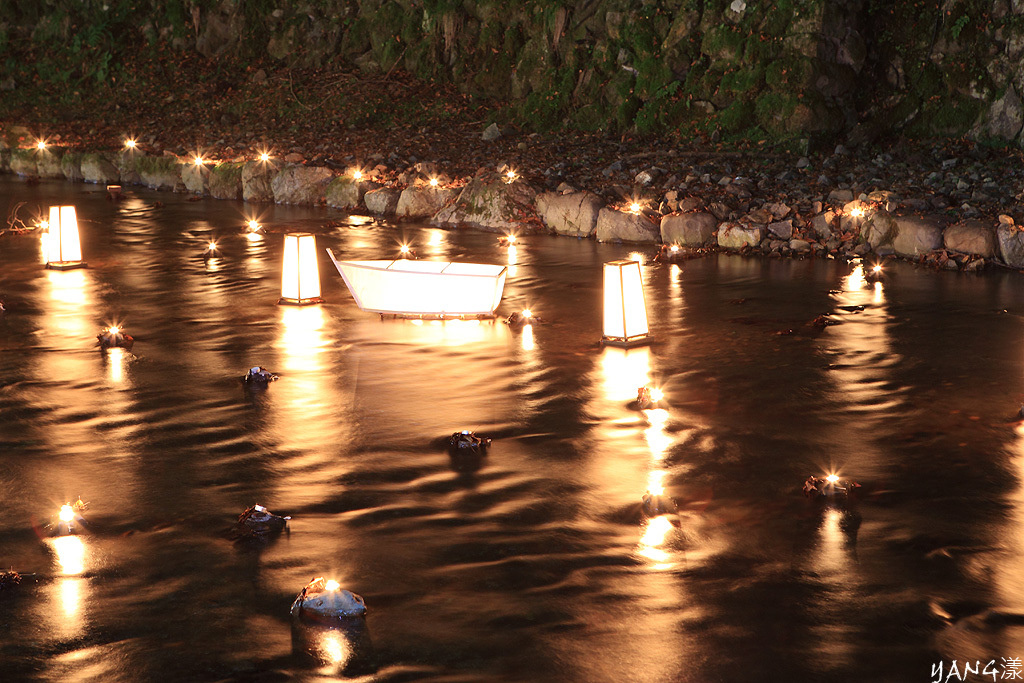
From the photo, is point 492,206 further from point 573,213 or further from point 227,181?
point 227,181

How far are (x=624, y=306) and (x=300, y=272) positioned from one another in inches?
142

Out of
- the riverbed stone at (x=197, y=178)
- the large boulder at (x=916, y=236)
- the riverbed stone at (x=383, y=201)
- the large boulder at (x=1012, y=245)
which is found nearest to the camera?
the large boulder at (x=1012, y=245)

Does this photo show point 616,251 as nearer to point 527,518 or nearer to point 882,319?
point 882,319

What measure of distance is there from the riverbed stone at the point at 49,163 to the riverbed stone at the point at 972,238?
747 inches

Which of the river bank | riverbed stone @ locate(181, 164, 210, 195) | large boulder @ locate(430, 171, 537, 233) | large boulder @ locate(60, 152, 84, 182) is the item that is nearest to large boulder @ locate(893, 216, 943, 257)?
the river bank

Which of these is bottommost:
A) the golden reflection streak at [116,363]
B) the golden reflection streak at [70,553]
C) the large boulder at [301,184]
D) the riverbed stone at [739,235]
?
the golden reflection streak at [70,553]

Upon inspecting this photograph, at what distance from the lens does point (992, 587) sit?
4.78 meters

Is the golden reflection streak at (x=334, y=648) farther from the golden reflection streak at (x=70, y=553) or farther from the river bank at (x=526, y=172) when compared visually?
the river bank at (x=526, y=172)

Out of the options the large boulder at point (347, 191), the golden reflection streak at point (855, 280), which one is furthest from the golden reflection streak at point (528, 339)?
the large boulder at point (347, 191)

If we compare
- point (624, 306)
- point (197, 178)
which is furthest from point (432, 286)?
point (197, 178)

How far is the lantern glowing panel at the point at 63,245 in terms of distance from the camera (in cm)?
1291

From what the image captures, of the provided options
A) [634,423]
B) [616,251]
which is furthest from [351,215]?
[634,423]

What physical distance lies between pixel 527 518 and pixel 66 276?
29.6 ft

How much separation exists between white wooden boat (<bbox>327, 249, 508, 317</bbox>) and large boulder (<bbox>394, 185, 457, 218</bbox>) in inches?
286
